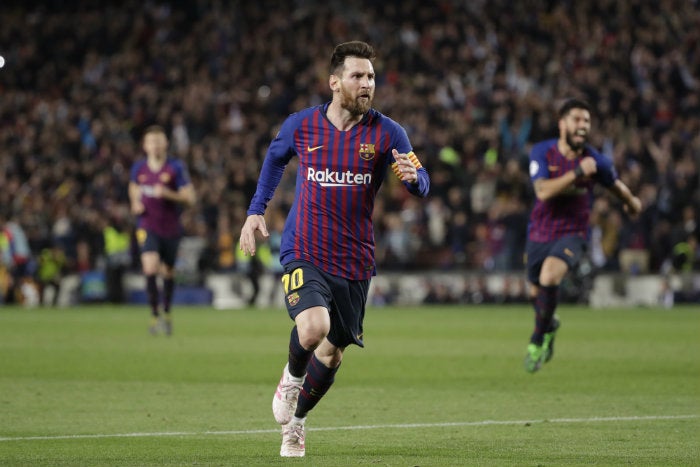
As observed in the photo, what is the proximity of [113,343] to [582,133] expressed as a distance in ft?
22.5

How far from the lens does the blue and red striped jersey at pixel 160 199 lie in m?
18.0

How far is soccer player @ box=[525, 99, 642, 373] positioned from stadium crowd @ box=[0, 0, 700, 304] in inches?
520

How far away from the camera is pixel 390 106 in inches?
1215

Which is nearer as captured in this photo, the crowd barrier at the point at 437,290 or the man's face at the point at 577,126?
the man's face at the point at 577,126

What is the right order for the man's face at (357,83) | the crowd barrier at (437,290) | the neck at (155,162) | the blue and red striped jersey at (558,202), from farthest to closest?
the crowd barrier at (437,290), the neck at (155,162), the blue and red striped jersey at (558,202), the man's face at (357,83)

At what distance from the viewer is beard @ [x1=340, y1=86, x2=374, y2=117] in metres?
7.74

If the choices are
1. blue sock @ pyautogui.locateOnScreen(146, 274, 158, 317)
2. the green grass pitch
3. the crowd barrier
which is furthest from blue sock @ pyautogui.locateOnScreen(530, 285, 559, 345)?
the crowd barrier

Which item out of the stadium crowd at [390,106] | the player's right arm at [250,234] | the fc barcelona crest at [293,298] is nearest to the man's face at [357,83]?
the player's right arm at [250,234]

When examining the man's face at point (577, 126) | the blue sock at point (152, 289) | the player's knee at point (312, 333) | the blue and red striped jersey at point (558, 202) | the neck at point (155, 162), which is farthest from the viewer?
the neck at point (155, 162)

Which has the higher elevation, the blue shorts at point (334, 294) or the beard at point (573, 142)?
the beard at point (573, 142)

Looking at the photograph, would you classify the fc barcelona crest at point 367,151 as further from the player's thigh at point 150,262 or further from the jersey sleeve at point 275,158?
the player's thigh at point 150,262

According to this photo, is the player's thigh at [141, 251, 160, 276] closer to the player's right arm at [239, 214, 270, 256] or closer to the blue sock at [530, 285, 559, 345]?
the blue sock at [530, 285, 559, 345]

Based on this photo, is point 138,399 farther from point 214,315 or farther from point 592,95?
point 592,95

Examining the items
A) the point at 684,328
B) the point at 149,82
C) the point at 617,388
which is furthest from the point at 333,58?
the point at 149,82
